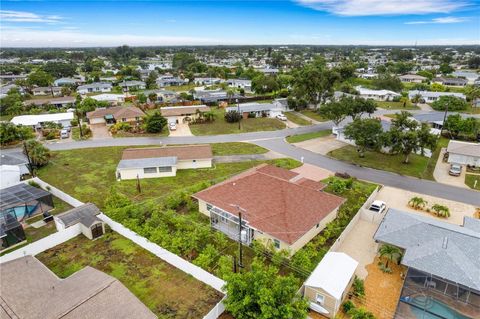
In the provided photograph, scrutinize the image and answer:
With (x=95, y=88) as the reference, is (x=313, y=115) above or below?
below

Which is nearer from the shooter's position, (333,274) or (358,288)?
(333,274)

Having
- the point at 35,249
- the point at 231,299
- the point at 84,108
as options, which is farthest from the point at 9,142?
the point at 231,299

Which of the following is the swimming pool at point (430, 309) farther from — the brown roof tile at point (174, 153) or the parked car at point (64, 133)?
the parked car at point (64, 133)

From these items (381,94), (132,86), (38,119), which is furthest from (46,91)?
(381,94)

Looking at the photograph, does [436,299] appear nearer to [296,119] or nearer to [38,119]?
[296,119]

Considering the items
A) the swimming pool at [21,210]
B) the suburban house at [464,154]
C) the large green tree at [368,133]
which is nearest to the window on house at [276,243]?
the swimming pool at [21,210]

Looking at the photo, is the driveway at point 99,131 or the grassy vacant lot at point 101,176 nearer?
the grassy vacant lot at point 101,176

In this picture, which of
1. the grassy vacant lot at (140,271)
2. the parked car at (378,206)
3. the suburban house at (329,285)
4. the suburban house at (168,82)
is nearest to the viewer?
the suburban house at (329,285)
